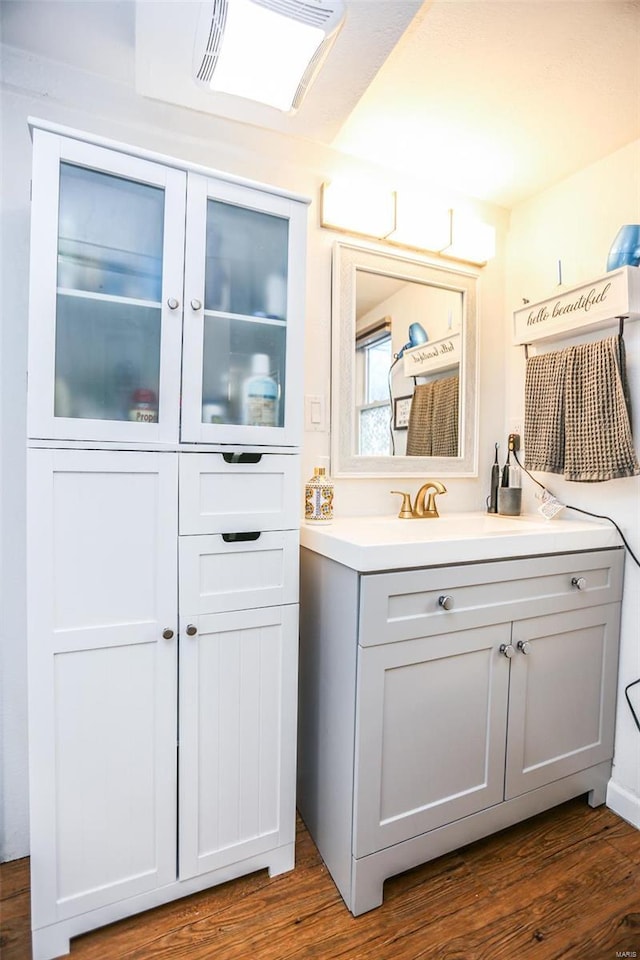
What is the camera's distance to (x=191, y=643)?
1195mm

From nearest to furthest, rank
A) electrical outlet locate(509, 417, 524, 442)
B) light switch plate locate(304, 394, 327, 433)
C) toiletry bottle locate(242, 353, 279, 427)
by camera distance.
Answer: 1. toiletry bottle locate(242, 353, 279, 427)
2. light switch plate locate(304, 394, 327, 433)
3. electrical outlet locate(509, 417, 524, 442)

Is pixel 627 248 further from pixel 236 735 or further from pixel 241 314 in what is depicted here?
pixel 236 735

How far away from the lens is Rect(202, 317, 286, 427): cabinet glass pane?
4.10 ft

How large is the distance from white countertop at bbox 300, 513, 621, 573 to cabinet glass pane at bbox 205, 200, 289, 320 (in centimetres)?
67

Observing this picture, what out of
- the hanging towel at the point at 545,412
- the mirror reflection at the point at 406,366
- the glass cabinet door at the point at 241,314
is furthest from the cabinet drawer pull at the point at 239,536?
the hanging towel at the point at 545,412

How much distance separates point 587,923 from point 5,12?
281 centimetres

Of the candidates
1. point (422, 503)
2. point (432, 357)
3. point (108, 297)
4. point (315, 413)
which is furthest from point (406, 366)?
point (108, 297)

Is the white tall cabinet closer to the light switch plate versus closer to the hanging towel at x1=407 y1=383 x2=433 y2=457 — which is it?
the light switch plate

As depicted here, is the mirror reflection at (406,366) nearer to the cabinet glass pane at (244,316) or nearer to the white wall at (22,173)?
the cabinet glass pane at (244,316)

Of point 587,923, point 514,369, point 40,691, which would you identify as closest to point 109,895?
point 40,691

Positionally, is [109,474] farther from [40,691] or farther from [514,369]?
[514,369]

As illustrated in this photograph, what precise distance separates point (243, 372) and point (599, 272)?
1.36 m

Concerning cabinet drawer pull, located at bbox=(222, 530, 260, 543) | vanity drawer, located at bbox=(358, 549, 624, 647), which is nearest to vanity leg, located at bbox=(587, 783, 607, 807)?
vanity drawer, located at bbox=(358, 549, 624, 647)

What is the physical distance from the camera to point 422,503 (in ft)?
5.89
